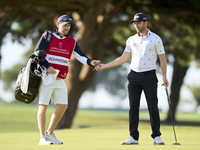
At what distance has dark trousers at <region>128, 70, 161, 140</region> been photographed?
274 inches

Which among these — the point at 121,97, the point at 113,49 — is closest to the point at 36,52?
the point at 113,49

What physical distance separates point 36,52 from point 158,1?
13890mm

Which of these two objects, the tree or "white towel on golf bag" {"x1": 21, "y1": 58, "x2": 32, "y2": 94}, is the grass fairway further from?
the tree

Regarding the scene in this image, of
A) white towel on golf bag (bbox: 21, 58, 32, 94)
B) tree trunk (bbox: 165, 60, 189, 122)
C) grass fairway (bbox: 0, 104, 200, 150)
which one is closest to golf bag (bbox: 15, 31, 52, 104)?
white towel on golf bag (bbox: 21, 58, 32, 94)

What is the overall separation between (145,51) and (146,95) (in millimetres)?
711

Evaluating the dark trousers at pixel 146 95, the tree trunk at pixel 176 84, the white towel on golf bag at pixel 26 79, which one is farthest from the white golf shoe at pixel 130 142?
the tree trunk at pixel 176 84

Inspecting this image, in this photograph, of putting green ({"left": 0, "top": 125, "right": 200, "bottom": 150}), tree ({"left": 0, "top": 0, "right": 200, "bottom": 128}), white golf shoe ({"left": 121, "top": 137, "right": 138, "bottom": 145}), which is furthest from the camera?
tree ({"left": 0, "top": 0, "right": 200, "bottom": 128})

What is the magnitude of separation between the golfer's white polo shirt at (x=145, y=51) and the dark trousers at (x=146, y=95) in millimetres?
124

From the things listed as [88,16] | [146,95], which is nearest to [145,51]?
[146,95]

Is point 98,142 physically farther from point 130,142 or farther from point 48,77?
point 48,77

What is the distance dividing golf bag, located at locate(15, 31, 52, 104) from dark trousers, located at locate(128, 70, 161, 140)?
1.47m

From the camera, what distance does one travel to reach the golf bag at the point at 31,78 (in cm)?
694

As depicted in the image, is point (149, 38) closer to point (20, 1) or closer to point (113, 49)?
point (20, 1)

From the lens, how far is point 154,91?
6.98 m
